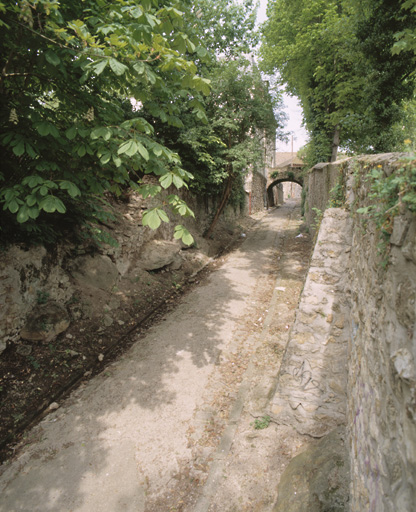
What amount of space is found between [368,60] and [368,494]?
10.7 m

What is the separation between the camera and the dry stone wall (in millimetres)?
1407

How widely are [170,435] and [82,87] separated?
4.82 metres

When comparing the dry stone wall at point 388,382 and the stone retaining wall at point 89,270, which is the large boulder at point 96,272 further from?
the dry stone wall at point 388,382

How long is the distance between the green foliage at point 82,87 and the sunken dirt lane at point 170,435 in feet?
9.59

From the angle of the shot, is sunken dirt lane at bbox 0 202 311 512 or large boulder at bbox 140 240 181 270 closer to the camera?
sunken dirt lane at bbox 0 202 311 512

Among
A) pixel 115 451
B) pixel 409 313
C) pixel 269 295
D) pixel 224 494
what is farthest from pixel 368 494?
pixel 269 295

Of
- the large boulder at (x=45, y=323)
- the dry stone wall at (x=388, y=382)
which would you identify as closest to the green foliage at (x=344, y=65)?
the dry stone wall at (x=388, y=382)

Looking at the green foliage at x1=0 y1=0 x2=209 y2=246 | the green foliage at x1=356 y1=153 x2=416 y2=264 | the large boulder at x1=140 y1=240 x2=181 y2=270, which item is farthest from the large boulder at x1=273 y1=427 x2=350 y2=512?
the large boulder at x1=140 y1=240 x2=181 y2=270

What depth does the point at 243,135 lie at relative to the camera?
10.9 metres

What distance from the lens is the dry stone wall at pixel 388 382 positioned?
1407 millimetres

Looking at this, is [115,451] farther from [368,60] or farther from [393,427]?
[368,60]

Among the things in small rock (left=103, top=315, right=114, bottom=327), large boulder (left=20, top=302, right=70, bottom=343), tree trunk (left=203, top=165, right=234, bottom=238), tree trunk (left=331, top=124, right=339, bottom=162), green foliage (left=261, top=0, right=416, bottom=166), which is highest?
green foliage (left=261, top=0, right=416, bottom=166)

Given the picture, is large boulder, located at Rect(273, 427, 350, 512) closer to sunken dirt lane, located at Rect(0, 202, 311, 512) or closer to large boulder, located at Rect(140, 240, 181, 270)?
sunken dirt lane, located at Rect(0, 202, 311, 512)

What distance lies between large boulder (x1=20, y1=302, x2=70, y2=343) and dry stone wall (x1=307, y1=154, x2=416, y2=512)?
4676 millimetres
